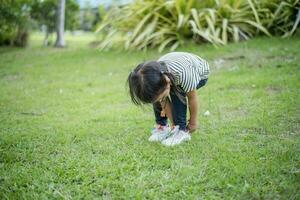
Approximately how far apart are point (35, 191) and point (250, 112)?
93.1 inches

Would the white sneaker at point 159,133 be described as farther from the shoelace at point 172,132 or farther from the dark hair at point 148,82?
the dark hair at point 148,82

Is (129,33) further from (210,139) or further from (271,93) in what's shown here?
(210,139)

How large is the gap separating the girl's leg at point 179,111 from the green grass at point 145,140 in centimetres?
18

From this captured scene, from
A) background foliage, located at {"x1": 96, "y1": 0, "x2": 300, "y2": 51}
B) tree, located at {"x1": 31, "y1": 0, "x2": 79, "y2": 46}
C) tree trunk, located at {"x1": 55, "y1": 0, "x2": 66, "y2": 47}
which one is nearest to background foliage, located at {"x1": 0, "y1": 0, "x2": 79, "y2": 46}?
tree, located at {"x1": 31, "y1": 0, "x2": 79, "y2": 46}

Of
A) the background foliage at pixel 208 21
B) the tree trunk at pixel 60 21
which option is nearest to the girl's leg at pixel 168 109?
the background foliage at pixel 208 21

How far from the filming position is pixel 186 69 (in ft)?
11.1

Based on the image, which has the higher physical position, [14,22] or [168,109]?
[168,109]

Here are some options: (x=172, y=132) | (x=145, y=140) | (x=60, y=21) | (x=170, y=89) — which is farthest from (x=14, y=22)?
(x=170, y=89)

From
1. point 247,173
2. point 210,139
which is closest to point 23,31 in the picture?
point 210,139

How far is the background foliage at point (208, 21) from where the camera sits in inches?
295

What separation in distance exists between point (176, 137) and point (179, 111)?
0.22 meters

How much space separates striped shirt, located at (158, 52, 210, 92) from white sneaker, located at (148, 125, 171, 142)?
1.56 feet

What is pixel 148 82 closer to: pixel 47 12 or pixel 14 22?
pixel 14 22

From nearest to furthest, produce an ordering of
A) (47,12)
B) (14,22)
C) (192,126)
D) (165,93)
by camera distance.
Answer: (165,93) < (192,126) < (14,22) < (47,12)
